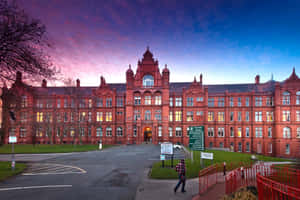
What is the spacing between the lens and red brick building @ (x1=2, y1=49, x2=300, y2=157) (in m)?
49.9

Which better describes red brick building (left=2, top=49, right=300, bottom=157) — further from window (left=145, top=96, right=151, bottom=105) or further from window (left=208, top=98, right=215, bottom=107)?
window (left=145, top=96, right=151, bottom=105)

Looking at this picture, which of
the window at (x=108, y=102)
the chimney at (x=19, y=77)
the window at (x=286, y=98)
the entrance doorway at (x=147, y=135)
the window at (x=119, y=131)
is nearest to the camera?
the chimney at (x=19, y=77)

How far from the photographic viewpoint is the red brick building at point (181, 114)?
49938 millimetres

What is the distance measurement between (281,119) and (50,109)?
63.5m

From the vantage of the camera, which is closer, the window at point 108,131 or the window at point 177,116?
the window at point 177,116

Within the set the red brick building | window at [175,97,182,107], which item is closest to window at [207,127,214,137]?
the red brick building

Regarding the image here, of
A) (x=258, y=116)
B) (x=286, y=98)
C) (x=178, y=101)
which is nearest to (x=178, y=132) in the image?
(x=178, y=101)

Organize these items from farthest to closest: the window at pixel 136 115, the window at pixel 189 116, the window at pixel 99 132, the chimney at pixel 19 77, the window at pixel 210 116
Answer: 1. the window at pixel 99 132
2. the window at pixel 210 116
3. the window at pixel 189 116
4. the window at pixel 136 115
5. the chimney at pixel 19 77

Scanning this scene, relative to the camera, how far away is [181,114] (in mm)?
53156

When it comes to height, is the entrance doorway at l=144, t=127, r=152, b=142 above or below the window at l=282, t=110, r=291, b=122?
below

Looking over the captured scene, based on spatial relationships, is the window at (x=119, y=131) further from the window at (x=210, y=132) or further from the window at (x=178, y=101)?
the window at (x=210, y=132)

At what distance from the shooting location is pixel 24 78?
14633 mm

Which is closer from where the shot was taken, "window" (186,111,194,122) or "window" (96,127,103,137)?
"window" (186,111,194,122)

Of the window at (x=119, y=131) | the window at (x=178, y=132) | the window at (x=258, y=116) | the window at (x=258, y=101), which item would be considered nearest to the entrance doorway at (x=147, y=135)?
the window at (x=119, y=131)
